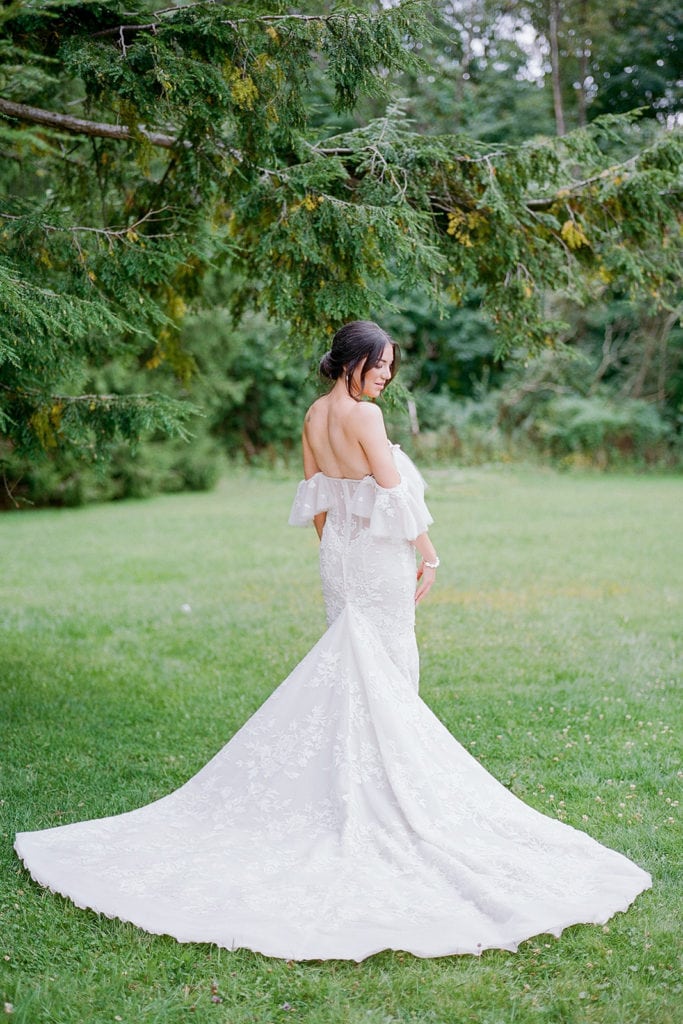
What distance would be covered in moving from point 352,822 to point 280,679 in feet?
10.4

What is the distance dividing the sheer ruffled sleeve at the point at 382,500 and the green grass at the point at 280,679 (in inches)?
62.0

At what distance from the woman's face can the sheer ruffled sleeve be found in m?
0.28

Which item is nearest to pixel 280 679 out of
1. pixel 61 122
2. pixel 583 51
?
pixel 61 122

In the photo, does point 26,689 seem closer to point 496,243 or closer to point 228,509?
point 496,243

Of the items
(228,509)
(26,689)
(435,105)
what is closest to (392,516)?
(26,689)

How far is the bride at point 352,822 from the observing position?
3.45 m

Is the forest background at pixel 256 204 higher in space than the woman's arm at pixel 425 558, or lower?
higher

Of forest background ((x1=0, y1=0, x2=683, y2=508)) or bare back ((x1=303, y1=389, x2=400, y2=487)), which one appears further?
forest background ((x1=0, y1=0, x2=683, y2=508))

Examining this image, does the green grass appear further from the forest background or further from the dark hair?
the dark hair

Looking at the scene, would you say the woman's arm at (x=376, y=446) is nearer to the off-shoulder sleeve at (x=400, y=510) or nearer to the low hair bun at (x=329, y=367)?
the off-shoulder sleeve at (x=400, y=510)

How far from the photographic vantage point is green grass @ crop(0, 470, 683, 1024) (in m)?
3.16

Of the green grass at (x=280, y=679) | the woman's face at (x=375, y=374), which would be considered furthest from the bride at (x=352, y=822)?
the green grass at (x=280, y=679)

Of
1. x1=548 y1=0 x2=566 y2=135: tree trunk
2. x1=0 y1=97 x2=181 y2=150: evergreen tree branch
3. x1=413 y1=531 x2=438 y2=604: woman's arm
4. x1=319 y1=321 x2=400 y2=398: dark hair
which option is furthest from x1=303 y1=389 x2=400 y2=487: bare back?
x1=548 y1=0 x2=566 y2=135: tree trunk

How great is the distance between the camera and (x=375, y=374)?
163 inches
